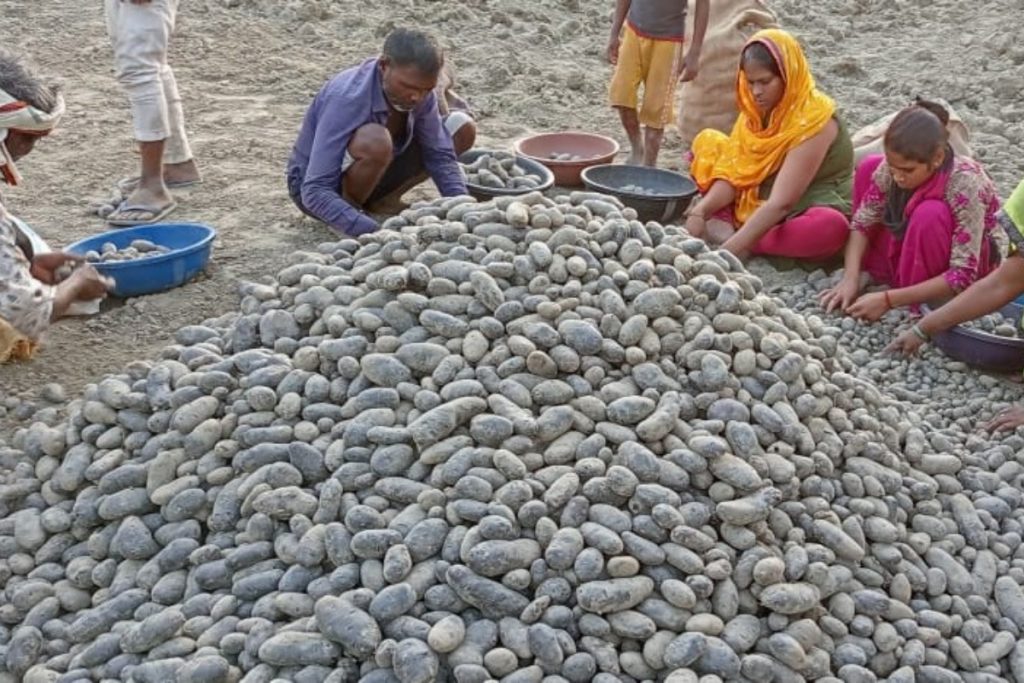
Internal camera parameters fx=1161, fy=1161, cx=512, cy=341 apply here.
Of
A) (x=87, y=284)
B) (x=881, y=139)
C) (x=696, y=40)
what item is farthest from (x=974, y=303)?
(x=87, y=284)

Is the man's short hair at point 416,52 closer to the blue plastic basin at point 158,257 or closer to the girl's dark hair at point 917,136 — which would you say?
the blue plastic basin at point 158,257

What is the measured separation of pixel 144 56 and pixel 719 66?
2393 millimetres

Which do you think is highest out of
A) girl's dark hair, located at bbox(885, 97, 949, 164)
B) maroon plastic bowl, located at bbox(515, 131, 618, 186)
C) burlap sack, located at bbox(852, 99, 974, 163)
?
girl's dark hair, located at bbox(885, 97, 949, 164)

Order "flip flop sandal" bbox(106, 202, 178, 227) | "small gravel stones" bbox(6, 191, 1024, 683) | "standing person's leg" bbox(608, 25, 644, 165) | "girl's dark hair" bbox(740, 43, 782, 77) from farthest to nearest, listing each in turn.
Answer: "standing person's leg" bbox(608, 25, 644, 165), "flip flop sandal" bbox(106, 202, 178, 227), "girl's dark hair" bbox(740, 43, 782, 77), "small gravel stones" bbox(6, 191, 1024, 683)

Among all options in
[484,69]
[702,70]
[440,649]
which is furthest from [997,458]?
[484,69]

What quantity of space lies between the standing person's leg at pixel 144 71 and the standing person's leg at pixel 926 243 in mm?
2685

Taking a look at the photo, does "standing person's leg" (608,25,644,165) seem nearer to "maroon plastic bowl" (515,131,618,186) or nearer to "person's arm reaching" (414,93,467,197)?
"maroon plastic bowl" (515,131,618,186)

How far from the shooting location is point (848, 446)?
2.57 metres

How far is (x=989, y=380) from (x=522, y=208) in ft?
5.21

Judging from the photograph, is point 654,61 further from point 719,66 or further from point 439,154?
point 439,154

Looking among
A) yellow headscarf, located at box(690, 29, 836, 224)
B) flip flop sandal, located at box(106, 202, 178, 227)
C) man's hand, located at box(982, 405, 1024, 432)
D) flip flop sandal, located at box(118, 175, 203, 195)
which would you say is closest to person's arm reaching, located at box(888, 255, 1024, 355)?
man's hand, located at box(982, 405, 1024, 432)

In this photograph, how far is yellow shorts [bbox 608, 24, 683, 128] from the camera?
4.93 meters

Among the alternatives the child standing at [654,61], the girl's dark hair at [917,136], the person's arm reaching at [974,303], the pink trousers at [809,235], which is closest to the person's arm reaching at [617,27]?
the child standing at [654,61]

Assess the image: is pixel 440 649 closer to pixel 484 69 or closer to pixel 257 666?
pixel 257 666
